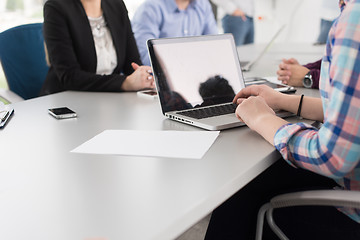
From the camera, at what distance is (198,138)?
0.90 metres

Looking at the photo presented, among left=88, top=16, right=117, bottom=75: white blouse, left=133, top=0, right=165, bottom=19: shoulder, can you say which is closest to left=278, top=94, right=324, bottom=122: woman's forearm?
left=88, top=16, right=117, bottom=75: white blouse

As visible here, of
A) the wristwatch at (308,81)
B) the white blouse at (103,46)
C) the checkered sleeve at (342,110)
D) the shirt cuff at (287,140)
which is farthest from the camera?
the white blouse at (103,46)

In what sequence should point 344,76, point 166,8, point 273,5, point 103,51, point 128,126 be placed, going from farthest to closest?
1. point 273,5
2. point 166,8
3. point 103,51
4. point 128,126
5. point 344,76

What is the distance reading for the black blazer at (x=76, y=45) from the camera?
1.58 metres

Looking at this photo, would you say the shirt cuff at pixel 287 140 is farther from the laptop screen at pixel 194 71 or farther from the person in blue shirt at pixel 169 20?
the person in blue shirt at pixel 169 20

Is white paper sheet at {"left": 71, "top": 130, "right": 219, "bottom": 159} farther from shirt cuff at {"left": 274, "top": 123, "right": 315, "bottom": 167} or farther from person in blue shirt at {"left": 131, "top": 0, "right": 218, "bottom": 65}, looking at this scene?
person in blue shirt at {"left": 131, "top": 0, "right": 218, "bottom": 65}

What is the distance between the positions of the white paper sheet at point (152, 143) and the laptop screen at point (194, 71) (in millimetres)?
175

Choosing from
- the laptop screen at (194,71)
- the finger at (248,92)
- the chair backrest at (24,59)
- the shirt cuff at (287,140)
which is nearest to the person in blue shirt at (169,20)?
the chair backrest at (24,59)

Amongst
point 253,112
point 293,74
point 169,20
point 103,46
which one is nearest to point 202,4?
point 169,20

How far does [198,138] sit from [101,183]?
0.29m

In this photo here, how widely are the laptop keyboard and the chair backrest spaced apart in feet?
4.24

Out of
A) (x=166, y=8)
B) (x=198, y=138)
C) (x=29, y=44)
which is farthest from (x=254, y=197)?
(x=166, y=8)

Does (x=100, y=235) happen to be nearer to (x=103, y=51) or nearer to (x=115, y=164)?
(x=115, y=164)

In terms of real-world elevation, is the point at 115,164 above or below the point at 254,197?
above
